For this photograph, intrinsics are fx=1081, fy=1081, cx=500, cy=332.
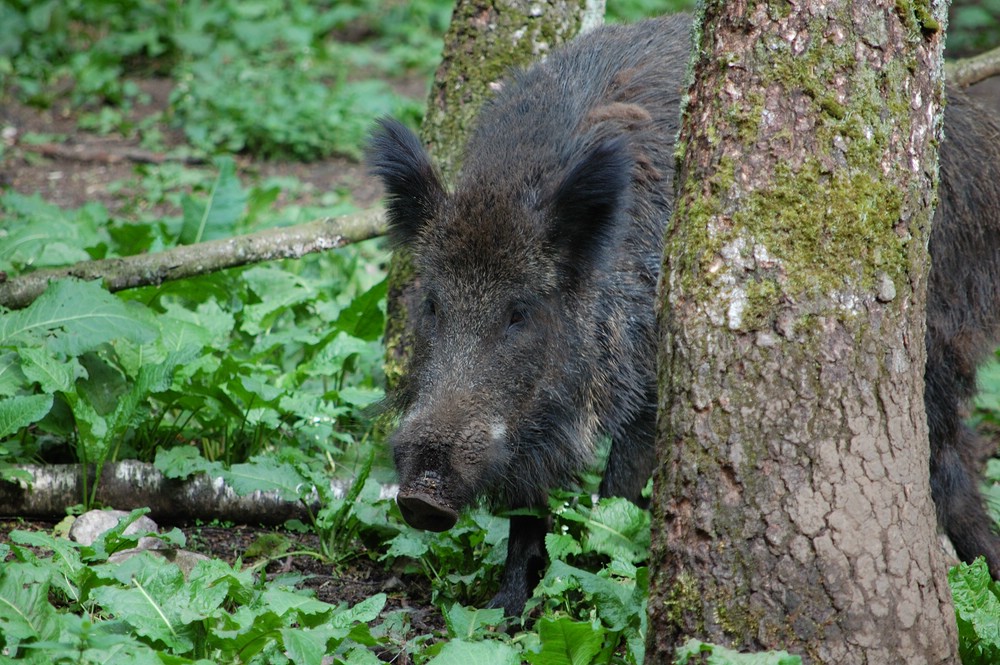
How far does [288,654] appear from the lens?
9.95 feet

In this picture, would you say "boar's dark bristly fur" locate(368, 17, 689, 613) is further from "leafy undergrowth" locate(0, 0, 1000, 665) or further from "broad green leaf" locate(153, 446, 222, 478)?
"broad green leaf" locate(153, 446, 222, 478)

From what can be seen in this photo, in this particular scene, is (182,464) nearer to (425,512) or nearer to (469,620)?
(425,512)

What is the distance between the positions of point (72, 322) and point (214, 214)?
2.11m

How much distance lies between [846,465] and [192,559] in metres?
2.46

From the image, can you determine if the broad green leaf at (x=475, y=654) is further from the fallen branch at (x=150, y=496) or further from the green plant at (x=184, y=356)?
the green plant at (x=184, y=356)

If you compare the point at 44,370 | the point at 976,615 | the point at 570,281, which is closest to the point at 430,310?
the point at 570,281

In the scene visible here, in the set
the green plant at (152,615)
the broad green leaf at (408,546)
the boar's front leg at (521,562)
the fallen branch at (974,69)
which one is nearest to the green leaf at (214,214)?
the broad green leaf at (408,546)

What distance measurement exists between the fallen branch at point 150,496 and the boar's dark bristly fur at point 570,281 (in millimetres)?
820

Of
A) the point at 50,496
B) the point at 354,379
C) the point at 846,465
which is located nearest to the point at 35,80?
the point at 354,379

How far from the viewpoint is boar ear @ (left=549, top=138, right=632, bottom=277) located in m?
4.28

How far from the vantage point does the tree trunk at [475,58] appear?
5.55 meters

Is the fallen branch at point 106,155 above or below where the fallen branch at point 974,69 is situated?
below

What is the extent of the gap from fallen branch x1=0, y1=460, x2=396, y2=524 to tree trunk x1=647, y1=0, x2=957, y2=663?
2279mm

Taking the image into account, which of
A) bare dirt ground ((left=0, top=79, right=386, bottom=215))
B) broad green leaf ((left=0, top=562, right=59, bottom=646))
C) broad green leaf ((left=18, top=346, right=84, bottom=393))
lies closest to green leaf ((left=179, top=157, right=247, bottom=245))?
broad green leaf ((left=18, top=346, right=84, bottom=393))
